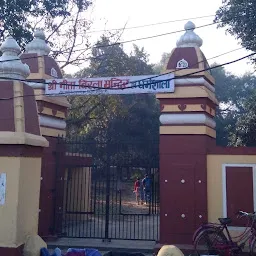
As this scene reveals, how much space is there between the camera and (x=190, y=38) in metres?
9.84

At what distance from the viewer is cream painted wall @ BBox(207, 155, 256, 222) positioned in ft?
29.5

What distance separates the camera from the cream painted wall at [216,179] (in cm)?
900

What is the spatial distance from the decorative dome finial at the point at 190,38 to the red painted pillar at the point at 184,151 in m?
0.37

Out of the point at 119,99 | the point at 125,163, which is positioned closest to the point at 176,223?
the point at 125,163

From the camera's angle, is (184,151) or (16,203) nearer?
(16,203)

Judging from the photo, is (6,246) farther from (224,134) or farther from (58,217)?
(224,134)

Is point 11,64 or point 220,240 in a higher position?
point 11,64

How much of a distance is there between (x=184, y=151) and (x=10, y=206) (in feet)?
13.3

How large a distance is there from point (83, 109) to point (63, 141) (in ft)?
36.4

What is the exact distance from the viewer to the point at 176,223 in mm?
9125

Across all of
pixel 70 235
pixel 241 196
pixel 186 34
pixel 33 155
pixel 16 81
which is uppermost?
pixel 186 34

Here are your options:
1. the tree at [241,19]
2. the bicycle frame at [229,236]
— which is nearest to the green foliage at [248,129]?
the tree at [241,19]

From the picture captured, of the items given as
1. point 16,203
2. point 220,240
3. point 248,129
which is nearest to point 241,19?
point 248,129

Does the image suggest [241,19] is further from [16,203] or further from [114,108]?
[16,203]
